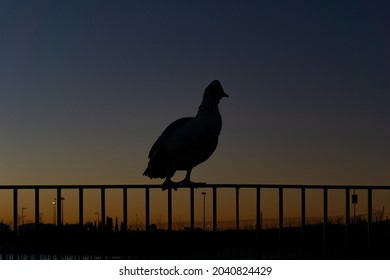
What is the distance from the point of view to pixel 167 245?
6719mm

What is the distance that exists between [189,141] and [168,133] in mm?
221

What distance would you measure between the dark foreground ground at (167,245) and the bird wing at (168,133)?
765mm

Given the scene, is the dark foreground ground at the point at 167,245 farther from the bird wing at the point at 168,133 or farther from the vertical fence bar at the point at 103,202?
the bird wing at the point at 168,133

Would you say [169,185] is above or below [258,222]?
above

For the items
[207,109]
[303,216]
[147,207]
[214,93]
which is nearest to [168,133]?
[207,109]

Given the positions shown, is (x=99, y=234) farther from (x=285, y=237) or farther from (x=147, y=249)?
(x=285, y=237)

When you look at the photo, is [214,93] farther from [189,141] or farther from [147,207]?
[147,207]

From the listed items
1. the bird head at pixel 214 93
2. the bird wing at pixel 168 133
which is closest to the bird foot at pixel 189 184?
the bird wing at pixel 168 133

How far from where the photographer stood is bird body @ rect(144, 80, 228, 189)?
689 centimetres

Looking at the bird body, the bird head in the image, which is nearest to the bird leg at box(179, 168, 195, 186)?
the bird body

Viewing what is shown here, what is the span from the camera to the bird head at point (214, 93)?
7.02m

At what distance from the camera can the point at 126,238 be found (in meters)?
6.79

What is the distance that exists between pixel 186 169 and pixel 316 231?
4.52 feet
